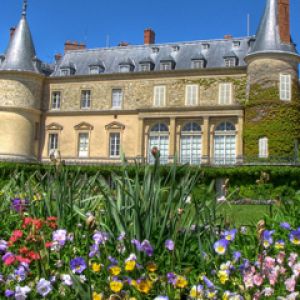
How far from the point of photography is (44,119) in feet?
126

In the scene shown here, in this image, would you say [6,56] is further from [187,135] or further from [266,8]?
[266,8]

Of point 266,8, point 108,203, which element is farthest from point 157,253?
point 266,8

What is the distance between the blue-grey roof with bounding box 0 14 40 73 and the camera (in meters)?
37.3

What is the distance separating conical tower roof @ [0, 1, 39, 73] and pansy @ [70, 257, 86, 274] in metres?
35.3

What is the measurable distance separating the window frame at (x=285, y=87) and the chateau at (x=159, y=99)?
66 millimetres

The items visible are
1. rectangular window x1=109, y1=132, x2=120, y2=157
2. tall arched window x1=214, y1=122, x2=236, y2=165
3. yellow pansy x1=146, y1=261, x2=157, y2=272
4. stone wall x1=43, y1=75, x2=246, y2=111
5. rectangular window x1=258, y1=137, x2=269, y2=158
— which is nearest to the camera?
yellow pansy x1=146, y1=261, x2=157, y2=272

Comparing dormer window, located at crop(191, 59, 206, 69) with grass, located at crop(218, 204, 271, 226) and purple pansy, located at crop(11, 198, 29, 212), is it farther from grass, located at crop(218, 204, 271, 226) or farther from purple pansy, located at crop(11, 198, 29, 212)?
purple pansy, located at crop(11, 198, 29, 212)

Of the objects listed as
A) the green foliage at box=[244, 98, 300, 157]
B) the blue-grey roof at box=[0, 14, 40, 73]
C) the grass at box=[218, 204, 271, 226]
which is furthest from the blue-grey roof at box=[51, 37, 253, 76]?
the grass at box=[218, 204, 271, 226]

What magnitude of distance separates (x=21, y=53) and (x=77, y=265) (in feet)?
119

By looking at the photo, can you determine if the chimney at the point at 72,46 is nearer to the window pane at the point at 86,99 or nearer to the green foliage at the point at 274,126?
the window pane at the point at 86,99

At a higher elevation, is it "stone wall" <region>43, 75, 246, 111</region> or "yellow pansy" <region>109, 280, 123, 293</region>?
"stone wall" <region>43, 75, 246, 111</region>

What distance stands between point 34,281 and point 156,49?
35.7 metres

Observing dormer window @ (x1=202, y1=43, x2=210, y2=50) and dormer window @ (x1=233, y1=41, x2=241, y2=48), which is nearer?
dormer window @ (x1=233, y1=41, x2=241, y2=48)

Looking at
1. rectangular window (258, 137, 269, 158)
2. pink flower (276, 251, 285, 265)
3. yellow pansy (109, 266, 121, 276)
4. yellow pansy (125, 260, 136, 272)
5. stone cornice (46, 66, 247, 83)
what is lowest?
yellow pansy (109, 266, 121, 276)
